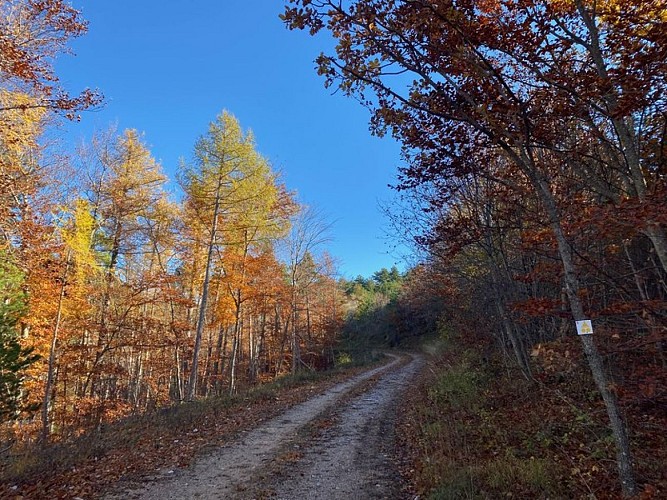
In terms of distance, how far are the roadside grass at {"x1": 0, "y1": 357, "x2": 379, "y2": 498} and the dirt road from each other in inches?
29.0

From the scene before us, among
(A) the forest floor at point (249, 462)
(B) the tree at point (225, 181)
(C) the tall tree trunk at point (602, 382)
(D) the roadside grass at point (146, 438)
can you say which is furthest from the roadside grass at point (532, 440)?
(B) the tree at point (225, 181)

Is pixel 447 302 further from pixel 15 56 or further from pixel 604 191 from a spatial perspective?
pixel 15 56

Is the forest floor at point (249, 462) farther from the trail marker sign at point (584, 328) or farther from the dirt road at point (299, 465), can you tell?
the trail marker sign at point (584, 328)

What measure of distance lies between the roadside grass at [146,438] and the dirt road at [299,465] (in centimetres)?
74

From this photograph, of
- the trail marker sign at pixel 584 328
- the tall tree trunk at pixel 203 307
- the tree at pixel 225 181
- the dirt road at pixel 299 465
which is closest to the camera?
the trail marker sign at pixel 584 328

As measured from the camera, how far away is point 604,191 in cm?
502

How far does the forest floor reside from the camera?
496 centimetres

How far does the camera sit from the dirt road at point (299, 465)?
4.90 m

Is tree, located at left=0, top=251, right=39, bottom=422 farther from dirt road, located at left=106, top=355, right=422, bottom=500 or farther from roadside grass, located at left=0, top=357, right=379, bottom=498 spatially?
dirt road, located at left=106, top=355, right=422, bottom=500

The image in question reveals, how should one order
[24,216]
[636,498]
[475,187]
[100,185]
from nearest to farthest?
[636,498], [24,216], [475,187], [100,185]

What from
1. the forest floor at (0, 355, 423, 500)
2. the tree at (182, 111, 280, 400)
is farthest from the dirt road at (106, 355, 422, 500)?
the tree at (182, 111, 280, 400)

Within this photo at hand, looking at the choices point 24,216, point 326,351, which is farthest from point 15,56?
point 326,351

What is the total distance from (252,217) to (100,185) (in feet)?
18.7

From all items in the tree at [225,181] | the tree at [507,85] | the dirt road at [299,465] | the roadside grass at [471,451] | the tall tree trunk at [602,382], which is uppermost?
the tree at [225,181]
